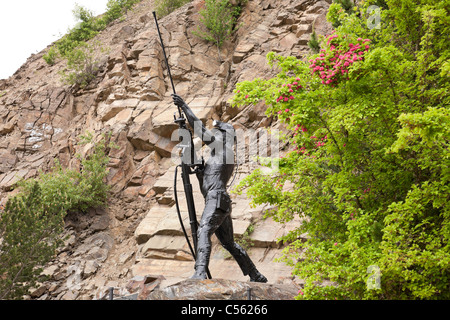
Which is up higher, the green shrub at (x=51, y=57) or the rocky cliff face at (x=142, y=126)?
the green shrub at (x=51, y=57)

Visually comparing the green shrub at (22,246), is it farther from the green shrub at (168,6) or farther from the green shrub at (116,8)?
the green shrub at (116,8)

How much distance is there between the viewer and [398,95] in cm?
651

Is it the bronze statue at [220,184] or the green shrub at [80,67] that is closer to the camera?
the bronze statue at [220,184]

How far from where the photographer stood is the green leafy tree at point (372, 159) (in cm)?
542

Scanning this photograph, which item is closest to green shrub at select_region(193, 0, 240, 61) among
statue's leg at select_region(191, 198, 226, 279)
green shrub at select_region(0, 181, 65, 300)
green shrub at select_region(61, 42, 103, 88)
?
green shrub at select_region(61, 42, 103, 88)

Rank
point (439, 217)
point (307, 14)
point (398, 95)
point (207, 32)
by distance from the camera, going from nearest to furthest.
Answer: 1. point (439, 217)
2. point (398, 95)
3. point (307, 14)
4. point (207, 32)

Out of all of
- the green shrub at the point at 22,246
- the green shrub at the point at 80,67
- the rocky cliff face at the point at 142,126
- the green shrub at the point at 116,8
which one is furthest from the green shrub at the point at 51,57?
the green shrub at the point at 22,246

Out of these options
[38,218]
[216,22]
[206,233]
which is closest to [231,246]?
[206,233]

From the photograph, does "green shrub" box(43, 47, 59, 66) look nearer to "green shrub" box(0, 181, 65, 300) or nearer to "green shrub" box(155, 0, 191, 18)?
"green shrub" box(155, 0, 191, 18)

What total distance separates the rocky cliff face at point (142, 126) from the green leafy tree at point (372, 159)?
3766 millimetres

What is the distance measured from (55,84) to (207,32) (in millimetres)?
8529
